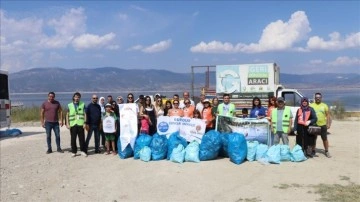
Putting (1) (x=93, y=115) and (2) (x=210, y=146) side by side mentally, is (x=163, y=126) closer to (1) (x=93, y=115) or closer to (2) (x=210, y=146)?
(2) (x=210, y=146)

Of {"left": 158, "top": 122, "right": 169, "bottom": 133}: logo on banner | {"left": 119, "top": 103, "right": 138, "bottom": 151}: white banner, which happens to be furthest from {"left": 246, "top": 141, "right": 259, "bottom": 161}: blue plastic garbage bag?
{"left": 119, "top": 103, "right": 138, "bottom": 151}: white banner

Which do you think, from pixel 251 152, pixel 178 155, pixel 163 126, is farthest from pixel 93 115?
pixel 251 152

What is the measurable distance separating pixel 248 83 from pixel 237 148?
8.39 meters

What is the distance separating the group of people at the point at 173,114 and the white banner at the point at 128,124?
0.19 metres

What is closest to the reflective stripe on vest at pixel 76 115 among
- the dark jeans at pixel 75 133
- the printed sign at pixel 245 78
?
the dark jeans at pixel 75 133

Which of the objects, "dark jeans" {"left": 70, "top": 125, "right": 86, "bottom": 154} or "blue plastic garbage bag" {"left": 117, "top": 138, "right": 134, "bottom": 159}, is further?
"dark jeans" {"left": 70, "top": 125, "right": 86, "bottom": 154}

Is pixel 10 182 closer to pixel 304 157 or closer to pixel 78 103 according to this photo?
pixel 78 103

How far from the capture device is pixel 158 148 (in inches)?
420

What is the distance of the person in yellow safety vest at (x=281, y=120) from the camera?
10.5m

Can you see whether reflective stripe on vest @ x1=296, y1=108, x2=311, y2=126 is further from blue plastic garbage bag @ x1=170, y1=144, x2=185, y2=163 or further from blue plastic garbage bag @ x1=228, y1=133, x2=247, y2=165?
blue plastic garbage bag @ x1=170, y1=144, x2=185, y2=163

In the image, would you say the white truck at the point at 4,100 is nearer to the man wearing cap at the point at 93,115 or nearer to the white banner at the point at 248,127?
the man wearing cap at the point at 93,115

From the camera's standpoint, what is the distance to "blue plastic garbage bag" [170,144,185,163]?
10.3 meters

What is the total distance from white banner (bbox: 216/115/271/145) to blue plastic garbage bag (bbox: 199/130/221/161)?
33.4 inches

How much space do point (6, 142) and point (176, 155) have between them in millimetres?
8896
